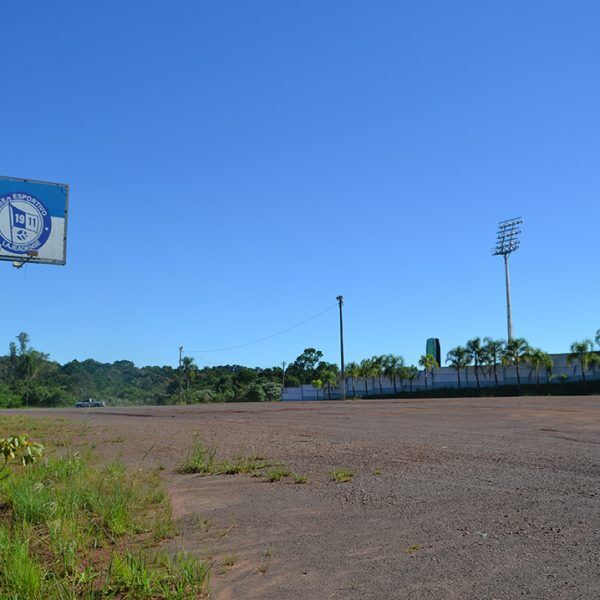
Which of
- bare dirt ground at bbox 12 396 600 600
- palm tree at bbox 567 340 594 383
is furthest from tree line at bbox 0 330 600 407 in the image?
bare dirt ground at bbox 12 396 600 600

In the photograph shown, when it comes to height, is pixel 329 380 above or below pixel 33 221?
below

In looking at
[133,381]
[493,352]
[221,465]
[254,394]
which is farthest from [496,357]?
Result: [133,381]

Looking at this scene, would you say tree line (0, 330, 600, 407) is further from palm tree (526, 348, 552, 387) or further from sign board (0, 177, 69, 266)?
sign board (0, 177, 69, 266)

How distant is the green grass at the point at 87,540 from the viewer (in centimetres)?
511

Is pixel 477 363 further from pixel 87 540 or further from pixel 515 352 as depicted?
pixel 87 540

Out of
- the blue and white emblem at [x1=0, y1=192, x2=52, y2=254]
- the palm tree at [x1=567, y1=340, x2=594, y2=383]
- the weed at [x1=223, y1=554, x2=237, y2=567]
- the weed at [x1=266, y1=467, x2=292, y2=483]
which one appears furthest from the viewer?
the palm tree at [x1=567, y1=340, x2=594, y2=383]

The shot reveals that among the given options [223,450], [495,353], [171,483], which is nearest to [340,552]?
[171,483]

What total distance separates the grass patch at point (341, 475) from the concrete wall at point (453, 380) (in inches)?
2577

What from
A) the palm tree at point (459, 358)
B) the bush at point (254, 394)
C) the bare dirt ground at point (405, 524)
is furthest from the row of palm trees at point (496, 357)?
the bare dirt ground at point (405, 524)

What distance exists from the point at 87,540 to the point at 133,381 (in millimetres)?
151784

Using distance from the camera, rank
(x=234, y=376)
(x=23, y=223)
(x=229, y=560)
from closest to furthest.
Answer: (x=229, y=560), (x=23, y=223), (x=234, y=376)

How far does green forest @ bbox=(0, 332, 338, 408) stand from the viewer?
96.3 meters

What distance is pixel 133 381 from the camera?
152 meters

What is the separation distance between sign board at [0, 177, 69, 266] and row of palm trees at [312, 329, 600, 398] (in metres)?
65.9
